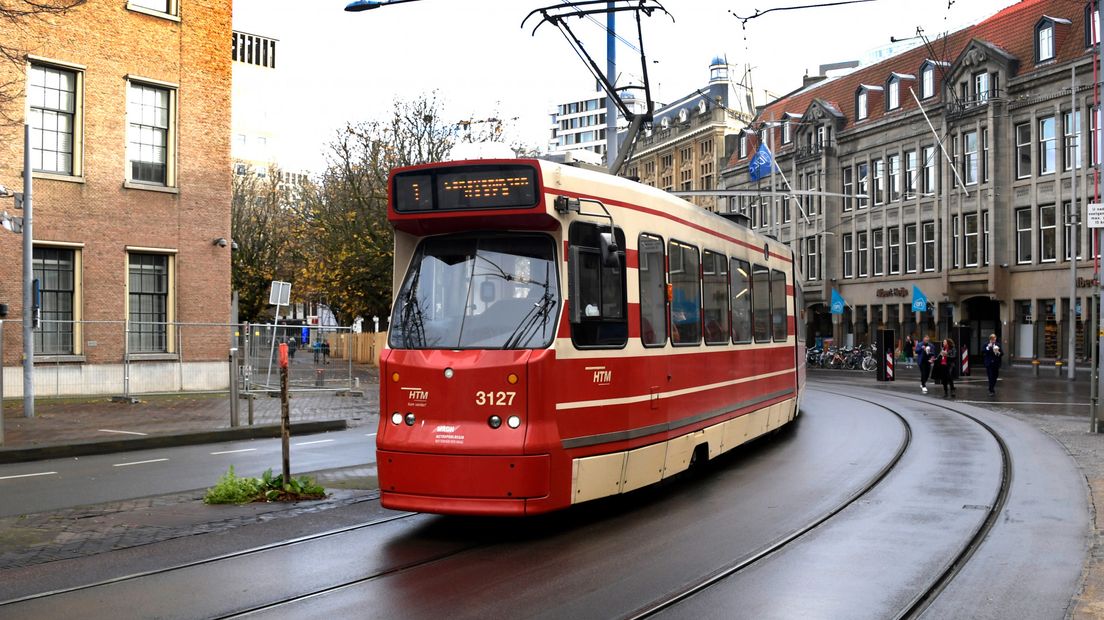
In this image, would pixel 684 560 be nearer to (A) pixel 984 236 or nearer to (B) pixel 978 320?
(A) pixel 984 236

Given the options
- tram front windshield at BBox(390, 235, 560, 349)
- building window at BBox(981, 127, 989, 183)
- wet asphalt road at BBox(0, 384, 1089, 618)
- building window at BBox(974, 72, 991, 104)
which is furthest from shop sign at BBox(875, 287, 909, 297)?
tram front windshield at BBox(390, 235, 560, 349)

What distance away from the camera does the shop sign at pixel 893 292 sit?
56.8 metres

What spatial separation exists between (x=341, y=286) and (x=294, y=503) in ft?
108

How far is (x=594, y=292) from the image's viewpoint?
927 centimetres

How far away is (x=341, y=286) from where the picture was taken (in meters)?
42.9

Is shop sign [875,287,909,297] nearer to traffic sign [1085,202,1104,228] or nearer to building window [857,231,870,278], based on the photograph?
building window [857,231,870,278]

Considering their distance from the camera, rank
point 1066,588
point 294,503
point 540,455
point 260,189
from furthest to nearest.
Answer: point 260,189
point 294,503
point 540,455
point 1066,588

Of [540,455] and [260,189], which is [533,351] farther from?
[260,189]

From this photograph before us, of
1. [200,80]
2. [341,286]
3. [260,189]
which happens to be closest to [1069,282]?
[341,286]

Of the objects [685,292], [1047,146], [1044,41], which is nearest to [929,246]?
[1047,146]

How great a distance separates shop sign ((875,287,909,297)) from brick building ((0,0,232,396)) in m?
39.0

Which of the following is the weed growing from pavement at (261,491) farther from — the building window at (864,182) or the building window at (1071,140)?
the building window at (864,182)

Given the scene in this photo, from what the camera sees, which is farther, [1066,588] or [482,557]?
[482,557]

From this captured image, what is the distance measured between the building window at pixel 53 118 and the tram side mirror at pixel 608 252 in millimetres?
20540
